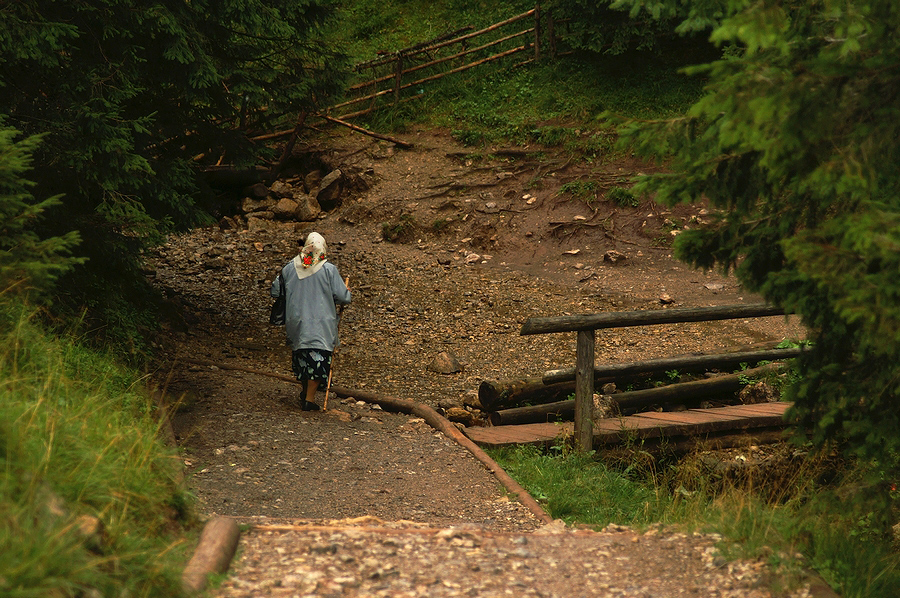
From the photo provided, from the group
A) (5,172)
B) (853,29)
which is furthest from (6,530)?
(853,29)

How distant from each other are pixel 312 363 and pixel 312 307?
58cm

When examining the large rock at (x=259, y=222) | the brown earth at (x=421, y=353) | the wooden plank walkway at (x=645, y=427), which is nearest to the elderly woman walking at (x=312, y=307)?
the brown earth at (x=421, y=353)

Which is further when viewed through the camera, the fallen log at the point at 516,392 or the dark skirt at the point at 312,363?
the fallen log at the point at 516,392

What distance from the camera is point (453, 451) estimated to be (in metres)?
7.32

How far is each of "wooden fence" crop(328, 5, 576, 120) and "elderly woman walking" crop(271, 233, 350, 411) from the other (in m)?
11.6

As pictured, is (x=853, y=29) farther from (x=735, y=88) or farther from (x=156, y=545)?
(x=156, y=545)

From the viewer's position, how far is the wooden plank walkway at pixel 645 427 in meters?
7.53

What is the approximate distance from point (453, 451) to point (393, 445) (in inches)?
22.2

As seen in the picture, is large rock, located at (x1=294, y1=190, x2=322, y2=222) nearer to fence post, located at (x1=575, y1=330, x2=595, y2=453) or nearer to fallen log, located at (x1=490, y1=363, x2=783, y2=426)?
fallen log, located at (x1=490, y1=363, x2=783, y2=426)

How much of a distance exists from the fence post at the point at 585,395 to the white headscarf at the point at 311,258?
9.15ft

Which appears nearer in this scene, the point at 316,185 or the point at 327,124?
the point at 316,185

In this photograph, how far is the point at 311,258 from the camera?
8359 mm

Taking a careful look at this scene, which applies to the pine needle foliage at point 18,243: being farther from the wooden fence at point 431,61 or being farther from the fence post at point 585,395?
the wooden fence at point 431,61

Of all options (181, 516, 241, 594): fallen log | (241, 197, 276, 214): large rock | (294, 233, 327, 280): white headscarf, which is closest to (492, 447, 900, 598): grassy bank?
(181, 516, 241, 594): fallen log
